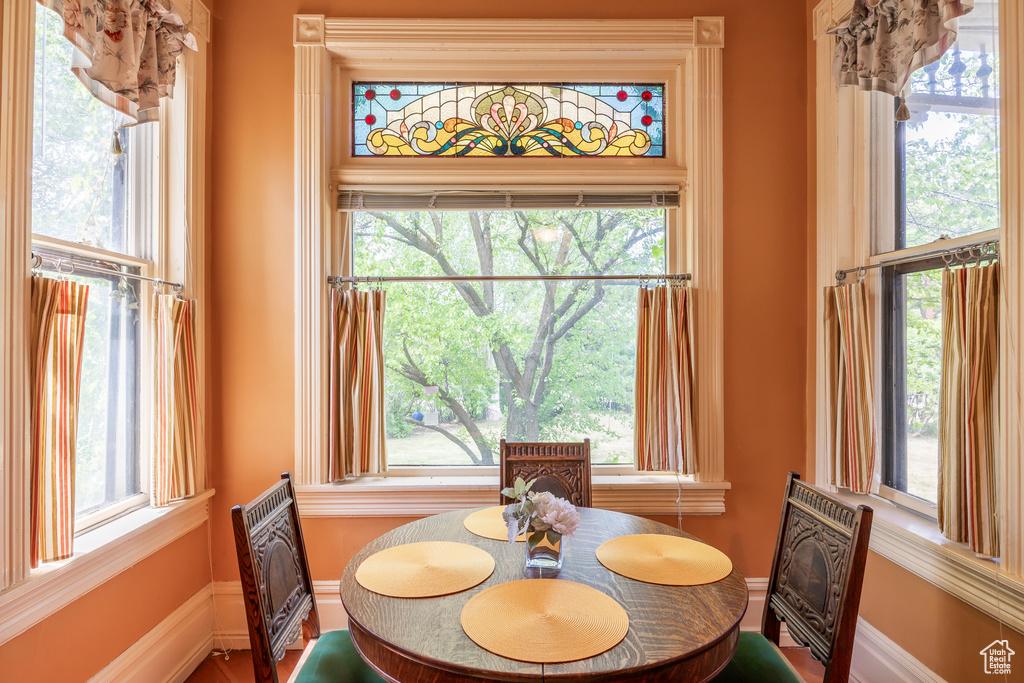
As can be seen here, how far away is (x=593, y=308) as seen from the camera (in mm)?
2555

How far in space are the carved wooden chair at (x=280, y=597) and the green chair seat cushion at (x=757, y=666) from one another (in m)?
0.97

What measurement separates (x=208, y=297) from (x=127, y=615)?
1288 mm

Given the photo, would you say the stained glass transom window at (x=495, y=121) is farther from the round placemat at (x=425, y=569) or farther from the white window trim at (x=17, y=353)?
the round placemat at (x=425, y=569)

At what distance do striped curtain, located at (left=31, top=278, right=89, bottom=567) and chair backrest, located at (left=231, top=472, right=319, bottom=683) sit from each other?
2.15 ft

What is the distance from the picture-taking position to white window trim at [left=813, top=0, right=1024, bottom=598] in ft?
4.80

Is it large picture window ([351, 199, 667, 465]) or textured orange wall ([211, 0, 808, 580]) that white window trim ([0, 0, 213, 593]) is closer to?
textured orange wall ([211, 0, 808, 580])

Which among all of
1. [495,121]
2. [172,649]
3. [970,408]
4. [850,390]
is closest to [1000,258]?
[970,408]

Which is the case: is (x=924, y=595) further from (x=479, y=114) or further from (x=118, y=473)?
(x=118, y=473)

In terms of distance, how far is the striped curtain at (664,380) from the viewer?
2.38 meters

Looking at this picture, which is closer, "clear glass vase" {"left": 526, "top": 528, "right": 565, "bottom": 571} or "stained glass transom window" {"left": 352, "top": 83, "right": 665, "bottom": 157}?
"clear glass vase" {"left": 526, "top": 528, "right": 565, "bottom": 571}

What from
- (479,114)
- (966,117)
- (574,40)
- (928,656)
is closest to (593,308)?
(479,114)

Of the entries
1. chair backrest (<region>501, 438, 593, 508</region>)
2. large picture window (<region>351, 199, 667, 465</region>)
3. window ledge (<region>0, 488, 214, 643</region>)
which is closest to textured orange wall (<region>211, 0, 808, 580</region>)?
window ledge (<region>0, 488, 214, 643</region>)

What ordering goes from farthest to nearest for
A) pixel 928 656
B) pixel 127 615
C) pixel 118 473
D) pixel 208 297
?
1. pixel 208 297
2. pixel 118 473
3. pixel 127 615
4. pixel 928 656

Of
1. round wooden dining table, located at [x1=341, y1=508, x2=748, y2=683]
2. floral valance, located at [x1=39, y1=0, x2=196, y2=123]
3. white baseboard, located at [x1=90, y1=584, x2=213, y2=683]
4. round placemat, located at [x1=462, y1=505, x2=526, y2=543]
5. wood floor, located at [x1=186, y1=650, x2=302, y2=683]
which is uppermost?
floral valance, located at [x1=39, y1=0, x2=196, y2=123]
